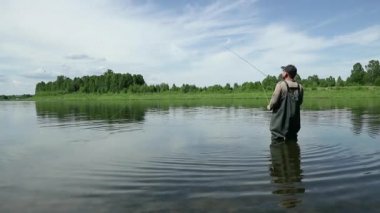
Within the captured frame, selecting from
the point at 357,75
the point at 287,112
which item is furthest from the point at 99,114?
the point at 357,75

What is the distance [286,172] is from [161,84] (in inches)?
4632

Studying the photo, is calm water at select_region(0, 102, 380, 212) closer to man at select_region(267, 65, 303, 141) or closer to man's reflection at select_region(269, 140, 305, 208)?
man's reflection at select_region(269, 140, 305, 208)

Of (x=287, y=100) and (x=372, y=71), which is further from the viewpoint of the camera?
(x=372, y=71)

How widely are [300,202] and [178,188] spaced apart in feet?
6.79

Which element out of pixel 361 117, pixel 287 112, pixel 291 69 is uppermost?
pixel 291 69

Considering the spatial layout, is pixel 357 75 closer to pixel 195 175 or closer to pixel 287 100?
pixel 287 100

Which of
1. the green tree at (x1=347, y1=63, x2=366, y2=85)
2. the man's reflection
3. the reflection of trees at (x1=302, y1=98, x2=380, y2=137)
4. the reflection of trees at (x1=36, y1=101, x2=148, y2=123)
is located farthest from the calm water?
the green tree at (x1=347, y1=63, x2=366, y2=85)

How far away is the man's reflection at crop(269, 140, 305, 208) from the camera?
6.54m

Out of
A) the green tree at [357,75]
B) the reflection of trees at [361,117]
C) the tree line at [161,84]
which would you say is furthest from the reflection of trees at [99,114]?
the green tree at [357,75]

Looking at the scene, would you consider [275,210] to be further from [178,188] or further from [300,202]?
[178,188]

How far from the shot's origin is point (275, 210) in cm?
584

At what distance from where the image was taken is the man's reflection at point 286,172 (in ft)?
21.4

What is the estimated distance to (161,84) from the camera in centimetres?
12525

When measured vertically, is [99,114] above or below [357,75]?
below
